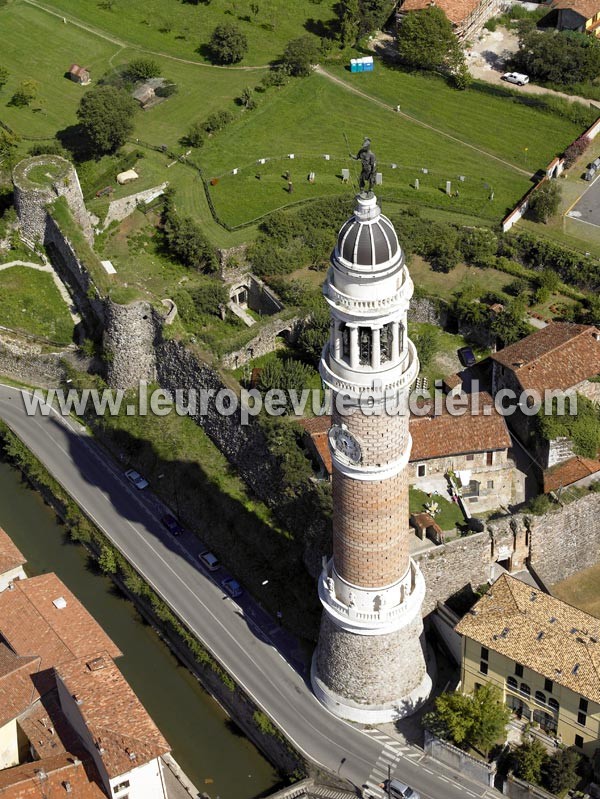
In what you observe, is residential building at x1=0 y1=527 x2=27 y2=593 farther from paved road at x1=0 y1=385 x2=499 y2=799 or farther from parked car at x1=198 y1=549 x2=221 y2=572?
parked car at x1=198 y1=549 x2=221 y2=572

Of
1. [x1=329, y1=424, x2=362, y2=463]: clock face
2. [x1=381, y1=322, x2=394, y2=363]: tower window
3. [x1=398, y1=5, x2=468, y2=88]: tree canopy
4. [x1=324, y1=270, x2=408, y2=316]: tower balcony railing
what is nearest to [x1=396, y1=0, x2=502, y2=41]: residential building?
[x1=398, y1=5, x2=468, y2=88]: tree canopy

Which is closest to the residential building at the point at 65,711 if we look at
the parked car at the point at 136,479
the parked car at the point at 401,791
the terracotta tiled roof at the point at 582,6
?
the parked car at the point at 136,479

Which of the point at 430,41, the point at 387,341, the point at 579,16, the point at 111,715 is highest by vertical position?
the point at 387,341

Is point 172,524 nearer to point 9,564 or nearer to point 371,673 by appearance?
point 9,564

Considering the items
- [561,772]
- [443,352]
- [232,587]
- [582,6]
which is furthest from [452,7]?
[561,772]

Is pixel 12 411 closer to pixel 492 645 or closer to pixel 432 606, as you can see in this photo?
pixel 432 606
